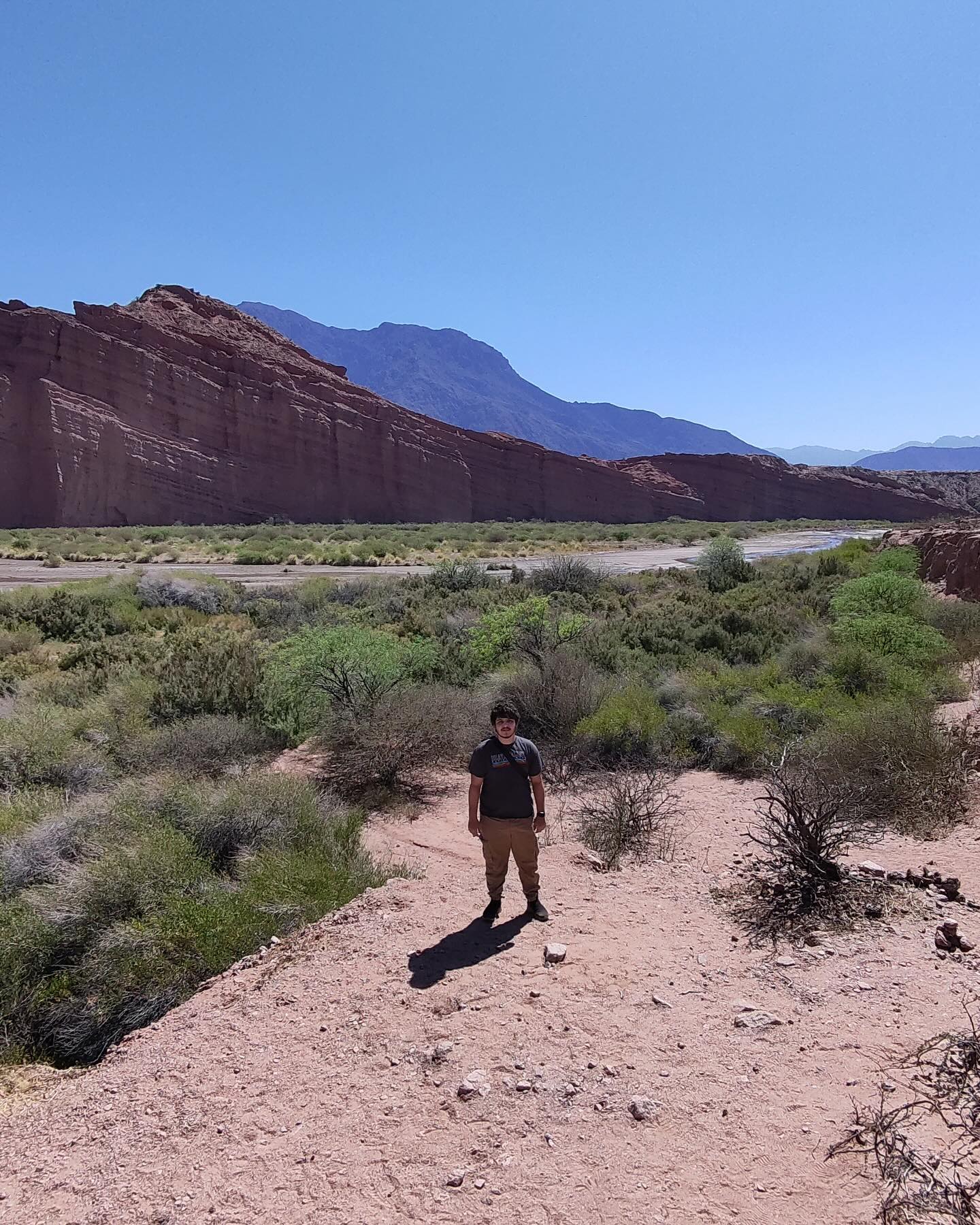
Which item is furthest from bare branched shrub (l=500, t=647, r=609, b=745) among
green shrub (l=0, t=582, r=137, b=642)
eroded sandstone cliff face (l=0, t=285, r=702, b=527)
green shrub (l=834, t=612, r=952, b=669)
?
eroded sandstone cliff face (l=0, t=285, r=702, b=527)

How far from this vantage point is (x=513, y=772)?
5.28 meters

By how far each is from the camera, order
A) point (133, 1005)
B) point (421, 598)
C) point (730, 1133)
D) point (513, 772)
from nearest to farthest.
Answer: point (730, 1133) < point (133, 1005) < point (513, 772) < point (421, 598)

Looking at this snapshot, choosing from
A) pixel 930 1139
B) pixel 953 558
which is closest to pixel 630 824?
pixel 930 1139

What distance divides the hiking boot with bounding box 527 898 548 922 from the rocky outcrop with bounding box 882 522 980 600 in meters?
12.8

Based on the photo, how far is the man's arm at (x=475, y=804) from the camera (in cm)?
525

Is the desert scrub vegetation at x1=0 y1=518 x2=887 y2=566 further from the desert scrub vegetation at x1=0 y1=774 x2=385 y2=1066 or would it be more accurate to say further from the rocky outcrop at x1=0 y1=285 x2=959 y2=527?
the desert scrub vegetation at x1=0 y1=774 x2=385 y2=1066

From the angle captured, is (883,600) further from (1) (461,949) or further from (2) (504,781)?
(1) (461,949)

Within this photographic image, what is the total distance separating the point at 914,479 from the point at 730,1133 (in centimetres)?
10844

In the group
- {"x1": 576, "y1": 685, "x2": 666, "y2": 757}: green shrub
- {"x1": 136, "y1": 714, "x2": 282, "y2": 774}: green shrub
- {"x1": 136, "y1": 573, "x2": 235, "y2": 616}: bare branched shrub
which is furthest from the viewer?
{"x1": 136, "y1": 573, "x2": 235, "y2": 616}: bare branched shrub

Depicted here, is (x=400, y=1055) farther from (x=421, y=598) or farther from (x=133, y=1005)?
(x=421, y=598)

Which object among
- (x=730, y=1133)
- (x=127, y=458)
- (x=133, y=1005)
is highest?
(x=127, y=458)

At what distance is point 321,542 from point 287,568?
12.7 m

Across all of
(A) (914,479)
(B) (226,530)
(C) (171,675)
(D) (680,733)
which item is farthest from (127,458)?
(A) (914,479)

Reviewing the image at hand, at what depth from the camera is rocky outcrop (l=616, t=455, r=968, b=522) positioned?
8075 centimetres
